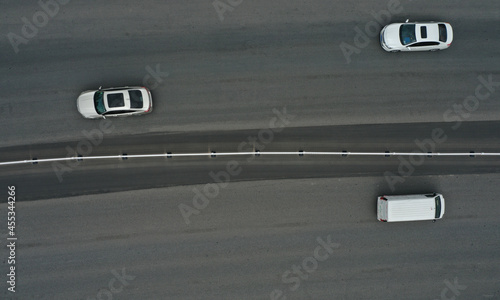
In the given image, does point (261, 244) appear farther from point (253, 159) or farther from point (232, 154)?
point (232, 154)

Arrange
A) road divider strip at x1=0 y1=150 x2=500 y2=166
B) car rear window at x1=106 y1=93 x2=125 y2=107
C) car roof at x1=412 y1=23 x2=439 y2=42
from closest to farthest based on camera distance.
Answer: car rear window at x1=106 y1=93 x2=125 y2=107, car roof at x1=412 y1=23 x2=439 y2=42, road divider strip at x1=0 y1=150 x2=500 y2=166

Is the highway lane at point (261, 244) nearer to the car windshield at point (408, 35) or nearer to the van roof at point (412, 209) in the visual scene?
the van roof at point (412, 209)

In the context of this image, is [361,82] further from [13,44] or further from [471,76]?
[13,44]

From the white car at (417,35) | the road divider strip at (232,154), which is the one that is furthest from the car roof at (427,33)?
the road divider strip at (232,154)

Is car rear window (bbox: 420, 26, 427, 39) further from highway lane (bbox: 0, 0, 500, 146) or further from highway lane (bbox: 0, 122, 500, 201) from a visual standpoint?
highway lane (bbox: 0, 122, 500, 201)

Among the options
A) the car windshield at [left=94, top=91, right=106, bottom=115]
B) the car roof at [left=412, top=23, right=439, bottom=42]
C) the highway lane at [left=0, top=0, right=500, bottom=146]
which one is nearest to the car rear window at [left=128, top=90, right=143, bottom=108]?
the highway lane at [left=0, top=0, right=500, bottom=146]

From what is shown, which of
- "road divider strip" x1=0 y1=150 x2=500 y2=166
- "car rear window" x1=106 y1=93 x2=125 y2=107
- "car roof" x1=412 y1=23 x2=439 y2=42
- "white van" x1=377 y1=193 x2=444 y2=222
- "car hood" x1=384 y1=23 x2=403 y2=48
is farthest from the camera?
"road divider strip" x1=0 y1=150 x2=500 y2=166

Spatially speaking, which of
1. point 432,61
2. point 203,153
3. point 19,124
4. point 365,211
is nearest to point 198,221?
point 203,153
